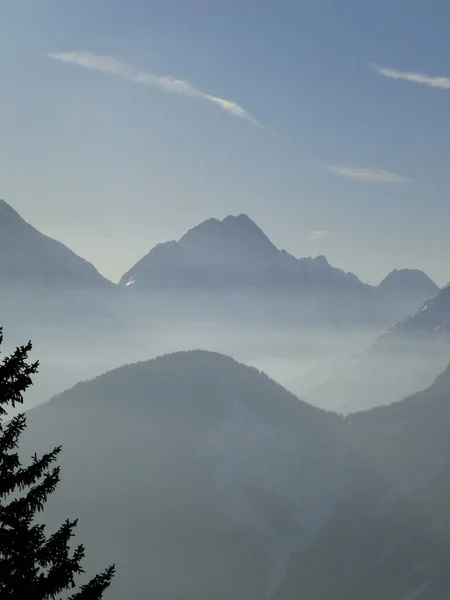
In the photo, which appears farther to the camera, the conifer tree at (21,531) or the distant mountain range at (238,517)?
the distant mountain range at (238,517)

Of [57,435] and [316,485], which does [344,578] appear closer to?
[316,485]

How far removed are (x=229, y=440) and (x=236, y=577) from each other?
38.8 metres

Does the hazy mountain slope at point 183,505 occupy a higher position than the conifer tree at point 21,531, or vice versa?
the hazy mountain slope at point 183,505

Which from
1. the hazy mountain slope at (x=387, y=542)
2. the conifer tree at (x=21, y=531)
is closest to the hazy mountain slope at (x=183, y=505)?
the hazy mountain slope at (x=387, y=542)

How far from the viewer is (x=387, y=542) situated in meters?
179

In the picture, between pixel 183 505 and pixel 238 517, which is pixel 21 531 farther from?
pixel 238 517

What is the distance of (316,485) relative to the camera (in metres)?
198

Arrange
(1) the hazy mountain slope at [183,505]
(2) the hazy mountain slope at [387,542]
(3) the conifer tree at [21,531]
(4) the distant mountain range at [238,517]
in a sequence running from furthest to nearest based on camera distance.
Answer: (1) the hazy mountain slope at [183,505] < (4) the distant mountain range at [238,517] < (2) the hazy mountain slope at [387,542] < (3) the conifer tree at [21,531]

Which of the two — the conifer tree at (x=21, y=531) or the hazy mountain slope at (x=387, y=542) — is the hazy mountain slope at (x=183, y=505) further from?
the conifer tree at (x=21, y=531)

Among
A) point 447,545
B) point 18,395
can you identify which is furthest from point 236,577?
point 18,395

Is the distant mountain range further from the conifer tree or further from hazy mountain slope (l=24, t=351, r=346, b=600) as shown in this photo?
the conifer tree

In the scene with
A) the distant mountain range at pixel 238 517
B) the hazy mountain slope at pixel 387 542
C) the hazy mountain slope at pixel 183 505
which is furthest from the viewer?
the hazy mountain slope at pixel 183 505

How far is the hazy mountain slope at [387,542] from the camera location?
16612 cm

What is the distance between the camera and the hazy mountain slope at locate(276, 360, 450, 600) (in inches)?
6540
